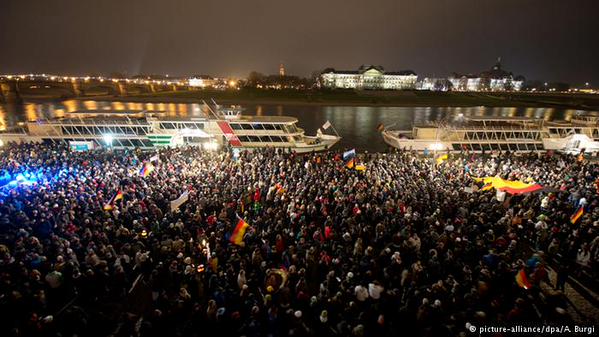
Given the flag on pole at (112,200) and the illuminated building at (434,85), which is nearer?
the flag on pole at (112,200)

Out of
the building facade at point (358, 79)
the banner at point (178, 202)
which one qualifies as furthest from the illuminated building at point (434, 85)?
the banner at point (178, 202)

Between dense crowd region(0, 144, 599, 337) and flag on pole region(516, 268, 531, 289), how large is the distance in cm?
19

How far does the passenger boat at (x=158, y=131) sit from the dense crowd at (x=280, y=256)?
11156 millimetres

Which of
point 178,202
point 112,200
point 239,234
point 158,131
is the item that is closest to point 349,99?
point 158,131

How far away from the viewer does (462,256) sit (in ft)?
30.1

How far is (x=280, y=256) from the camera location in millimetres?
9461

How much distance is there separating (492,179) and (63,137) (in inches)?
1280

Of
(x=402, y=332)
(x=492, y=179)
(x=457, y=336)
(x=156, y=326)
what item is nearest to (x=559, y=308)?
(x=457, y=336)

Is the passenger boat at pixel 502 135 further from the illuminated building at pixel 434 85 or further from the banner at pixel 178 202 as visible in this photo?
the illuminated building at pixel 434 85

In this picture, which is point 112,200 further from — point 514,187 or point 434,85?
point 434,85

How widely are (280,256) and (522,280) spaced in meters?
6.59

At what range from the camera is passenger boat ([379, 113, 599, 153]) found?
30141 mm

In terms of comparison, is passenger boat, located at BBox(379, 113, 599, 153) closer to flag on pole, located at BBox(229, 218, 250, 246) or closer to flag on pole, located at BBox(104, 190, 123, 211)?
flag on pole, located at BBox(229, 218, 250, 246)

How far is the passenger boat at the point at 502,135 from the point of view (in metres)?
30.1
